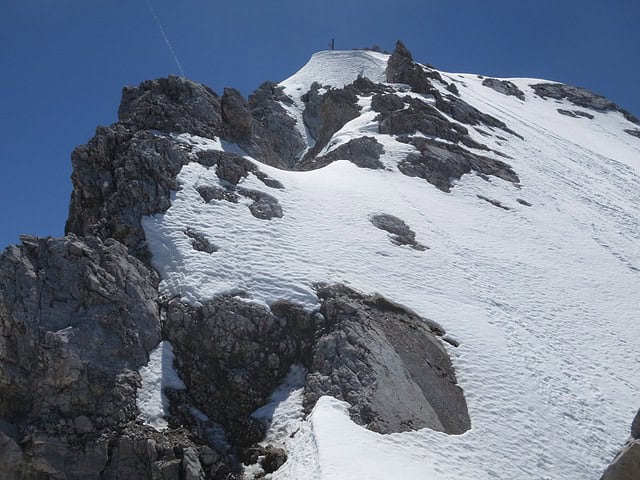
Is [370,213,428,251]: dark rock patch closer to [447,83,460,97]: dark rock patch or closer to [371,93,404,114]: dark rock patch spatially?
[371,93,404,114]: dark rock patch

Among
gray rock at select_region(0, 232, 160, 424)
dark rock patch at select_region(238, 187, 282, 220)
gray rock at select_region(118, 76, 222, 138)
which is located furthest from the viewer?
gray rock at select_region(118, 76, 222, 138)

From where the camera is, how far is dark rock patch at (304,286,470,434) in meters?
17.8

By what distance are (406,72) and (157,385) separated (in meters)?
61.2

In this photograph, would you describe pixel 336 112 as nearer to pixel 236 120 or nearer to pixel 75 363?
pixel 236 120

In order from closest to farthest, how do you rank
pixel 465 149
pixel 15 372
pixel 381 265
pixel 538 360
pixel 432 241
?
pixel 15 372, pixel 538 360, pixel 381 265, pixel 432 241, pixel 465 149

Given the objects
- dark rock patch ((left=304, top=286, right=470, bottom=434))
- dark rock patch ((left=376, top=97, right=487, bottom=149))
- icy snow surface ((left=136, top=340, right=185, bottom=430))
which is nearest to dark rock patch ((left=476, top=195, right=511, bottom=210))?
dark rock patch ((left=376, top=97, right=487, bottom=149))

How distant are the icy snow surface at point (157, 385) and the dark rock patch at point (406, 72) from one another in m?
54.6

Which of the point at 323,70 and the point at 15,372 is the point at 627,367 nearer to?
the point at 15,372

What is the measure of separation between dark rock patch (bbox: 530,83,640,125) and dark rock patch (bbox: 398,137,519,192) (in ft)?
191

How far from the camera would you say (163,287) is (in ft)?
69.7

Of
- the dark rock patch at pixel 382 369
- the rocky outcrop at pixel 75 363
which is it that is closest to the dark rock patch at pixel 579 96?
the dark rock patch at pixel 382 369

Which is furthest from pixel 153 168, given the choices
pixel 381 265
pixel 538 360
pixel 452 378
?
pixel 538 360

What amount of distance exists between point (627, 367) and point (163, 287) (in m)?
19.7

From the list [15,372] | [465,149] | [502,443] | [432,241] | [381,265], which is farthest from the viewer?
[465,149]
